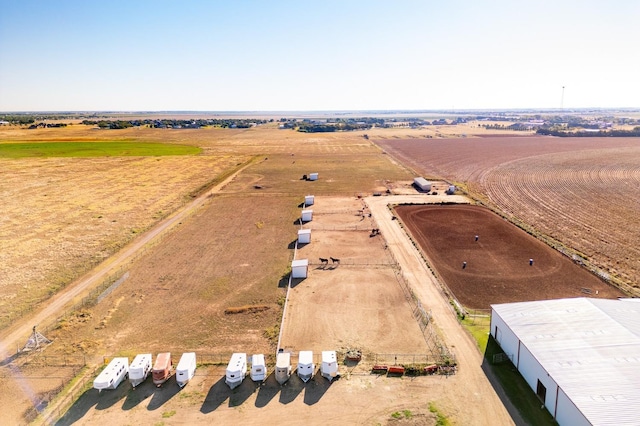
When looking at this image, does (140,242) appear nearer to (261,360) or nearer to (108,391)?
(108,391)

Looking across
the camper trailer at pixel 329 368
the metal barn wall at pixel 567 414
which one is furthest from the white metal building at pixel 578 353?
the camper trailer at pixel 329 368

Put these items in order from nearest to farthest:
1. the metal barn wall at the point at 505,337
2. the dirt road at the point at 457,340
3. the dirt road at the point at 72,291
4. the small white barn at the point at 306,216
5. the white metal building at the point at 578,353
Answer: the white metal building at the point at 578,353, the dirt road at the point at 457,340, the metal barn wall at the point at 505,337, the dirt road at the point at 72,291, the small white barn at the point at 306,216

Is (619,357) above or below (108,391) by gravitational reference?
above

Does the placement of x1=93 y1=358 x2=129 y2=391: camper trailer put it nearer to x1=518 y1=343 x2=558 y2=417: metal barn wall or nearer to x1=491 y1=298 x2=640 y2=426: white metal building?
x1=518 y1=343 x2=558 y2=417: metal barn wall

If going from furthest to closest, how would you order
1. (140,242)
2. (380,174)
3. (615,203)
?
(380,174) < (615,203) < (140,242)

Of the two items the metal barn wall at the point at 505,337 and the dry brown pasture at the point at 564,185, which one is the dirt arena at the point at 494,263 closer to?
the dry brown pasture at the point at 564,185

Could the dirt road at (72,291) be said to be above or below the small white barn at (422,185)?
below

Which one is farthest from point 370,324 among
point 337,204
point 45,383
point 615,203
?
point 615,203
